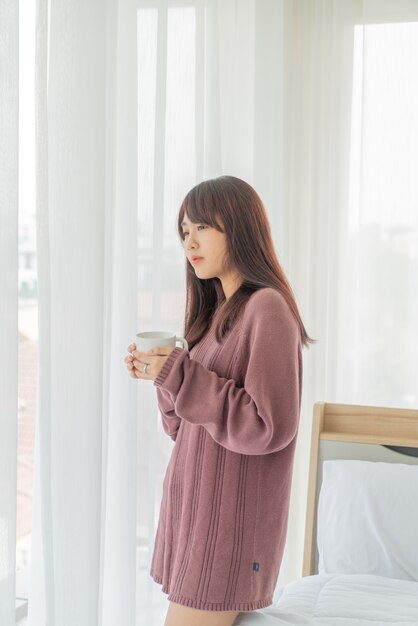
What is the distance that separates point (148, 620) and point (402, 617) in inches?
23.1

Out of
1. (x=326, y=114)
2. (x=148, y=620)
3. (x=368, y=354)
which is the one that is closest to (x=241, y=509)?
(x=148, y=620)

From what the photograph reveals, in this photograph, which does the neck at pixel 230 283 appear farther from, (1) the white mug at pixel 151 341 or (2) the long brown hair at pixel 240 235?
(1) the white mug at pixel 151 341

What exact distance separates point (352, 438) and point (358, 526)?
0.30m

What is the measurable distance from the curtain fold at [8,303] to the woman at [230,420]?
252 mm

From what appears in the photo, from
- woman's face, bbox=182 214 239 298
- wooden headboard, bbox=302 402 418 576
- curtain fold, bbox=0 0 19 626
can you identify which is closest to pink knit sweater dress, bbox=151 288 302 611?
woman's face, bbox=182 214 239 298

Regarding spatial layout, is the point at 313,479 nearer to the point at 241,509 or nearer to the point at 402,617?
the point at 402,617

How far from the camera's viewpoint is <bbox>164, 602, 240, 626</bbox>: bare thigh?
Result: 1.29 metres

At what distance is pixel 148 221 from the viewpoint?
64.7 inches

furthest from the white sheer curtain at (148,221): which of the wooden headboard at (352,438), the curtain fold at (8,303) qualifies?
the wooden headboard at (352,438)

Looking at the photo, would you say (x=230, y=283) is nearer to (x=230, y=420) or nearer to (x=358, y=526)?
(x=230, y=420)

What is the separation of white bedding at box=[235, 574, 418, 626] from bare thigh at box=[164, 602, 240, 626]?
3.3 inches

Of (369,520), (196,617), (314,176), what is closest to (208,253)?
(196,617)

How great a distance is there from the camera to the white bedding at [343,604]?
4.95 ft

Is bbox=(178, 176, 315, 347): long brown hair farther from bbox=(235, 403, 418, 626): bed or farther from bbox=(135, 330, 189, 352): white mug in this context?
bbox=(235, 403, 418, 626): bed
